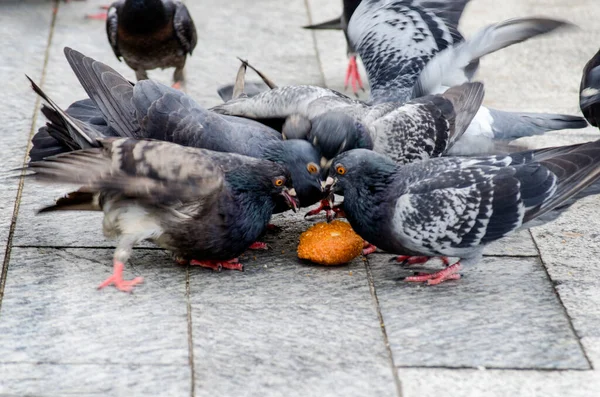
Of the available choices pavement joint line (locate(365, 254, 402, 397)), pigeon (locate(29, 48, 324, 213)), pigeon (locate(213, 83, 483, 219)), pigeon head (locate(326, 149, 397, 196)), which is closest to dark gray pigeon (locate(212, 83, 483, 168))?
pigeon (locate(213, 83, 483, 219))

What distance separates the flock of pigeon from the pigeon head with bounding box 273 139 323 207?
12mm

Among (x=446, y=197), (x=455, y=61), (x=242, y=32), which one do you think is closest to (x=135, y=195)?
(x=446, y=197)

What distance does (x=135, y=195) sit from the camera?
5.09 m

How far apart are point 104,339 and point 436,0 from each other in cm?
447

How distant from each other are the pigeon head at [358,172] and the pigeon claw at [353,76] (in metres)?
3.08

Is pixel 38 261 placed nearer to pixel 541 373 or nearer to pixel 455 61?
pixel 541 373

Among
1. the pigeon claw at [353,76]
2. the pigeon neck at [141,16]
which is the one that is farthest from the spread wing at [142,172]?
the pigeon claw at [353,76]

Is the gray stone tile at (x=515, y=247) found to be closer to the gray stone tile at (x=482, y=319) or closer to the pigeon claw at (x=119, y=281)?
the gray stone tile at (x=482, y=319)

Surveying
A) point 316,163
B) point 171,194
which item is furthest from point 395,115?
point 171,194

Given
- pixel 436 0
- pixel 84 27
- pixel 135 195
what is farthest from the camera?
pixel 84 27

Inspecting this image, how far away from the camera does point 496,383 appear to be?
4465mm

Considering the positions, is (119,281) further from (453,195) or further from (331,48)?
(331,48)

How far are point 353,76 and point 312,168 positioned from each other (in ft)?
10.4

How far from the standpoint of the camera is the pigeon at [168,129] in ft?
18.3
